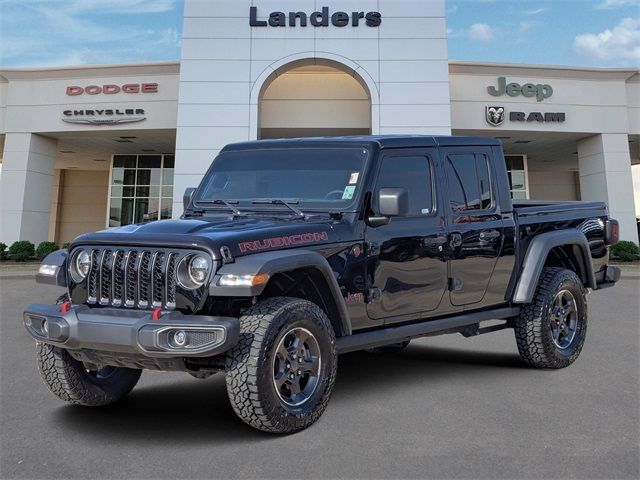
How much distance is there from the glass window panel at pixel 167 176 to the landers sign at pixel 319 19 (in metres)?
12.7

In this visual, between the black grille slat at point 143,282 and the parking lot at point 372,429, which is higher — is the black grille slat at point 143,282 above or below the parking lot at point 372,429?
above

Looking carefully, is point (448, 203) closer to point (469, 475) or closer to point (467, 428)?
point (467, 428)

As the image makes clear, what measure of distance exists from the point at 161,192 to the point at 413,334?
28.5 m

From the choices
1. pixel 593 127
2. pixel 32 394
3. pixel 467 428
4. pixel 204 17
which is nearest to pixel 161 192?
pixel 204 17

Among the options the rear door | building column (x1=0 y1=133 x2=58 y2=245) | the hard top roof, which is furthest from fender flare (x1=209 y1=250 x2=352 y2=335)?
building column (x1=0 y1=133 x2=58 y2=245)

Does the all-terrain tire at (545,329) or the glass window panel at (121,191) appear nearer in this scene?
the all-terrain tire at (545,329)

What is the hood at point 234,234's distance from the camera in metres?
3.70

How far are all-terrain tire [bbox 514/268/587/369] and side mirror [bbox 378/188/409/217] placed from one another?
2355 mm

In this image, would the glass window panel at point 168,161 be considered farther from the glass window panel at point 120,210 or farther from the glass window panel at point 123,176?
the glass window panel at point 120,210

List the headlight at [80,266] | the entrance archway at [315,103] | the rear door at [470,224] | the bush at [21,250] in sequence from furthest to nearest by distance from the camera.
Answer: the entrance archway at [315,103], the bush at [21,250], the rear door at [470,224], the headlight at [80,266]

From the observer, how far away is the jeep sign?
24.7 metres

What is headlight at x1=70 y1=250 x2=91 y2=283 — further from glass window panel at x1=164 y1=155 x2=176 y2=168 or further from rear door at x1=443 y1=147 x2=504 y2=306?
glass window panel at x1=164 y1=155 x2=176 y2=168

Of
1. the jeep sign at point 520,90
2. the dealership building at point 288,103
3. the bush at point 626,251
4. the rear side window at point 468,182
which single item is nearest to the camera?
the rear side window at point 468,182

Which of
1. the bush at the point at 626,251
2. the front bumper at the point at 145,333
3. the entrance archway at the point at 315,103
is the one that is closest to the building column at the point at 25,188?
the entrance archway at the point at 315,103
